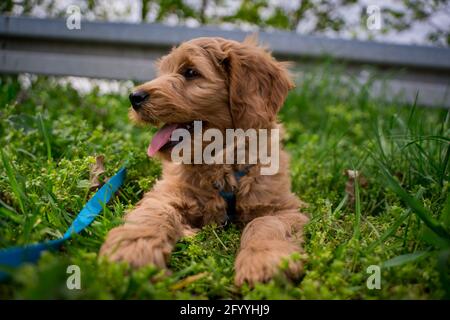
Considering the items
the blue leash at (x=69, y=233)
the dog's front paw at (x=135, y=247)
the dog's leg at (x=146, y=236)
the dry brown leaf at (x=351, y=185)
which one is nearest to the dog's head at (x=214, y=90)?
the blue leash at (x=69, y=233)

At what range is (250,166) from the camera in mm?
2678

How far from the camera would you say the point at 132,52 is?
16.5 feet

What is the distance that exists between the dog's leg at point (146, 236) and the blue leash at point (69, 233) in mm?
194

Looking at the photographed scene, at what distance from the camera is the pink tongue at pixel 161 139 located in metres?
2.64

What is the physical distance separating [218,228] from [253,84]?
0.99 m

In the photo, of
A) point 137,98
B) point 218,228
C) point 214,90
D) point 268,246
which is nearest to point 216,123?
point 214,90

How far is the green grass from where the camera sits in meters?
1.64

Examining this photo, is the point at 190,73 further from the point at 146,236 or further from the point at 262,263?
the point at 262,263

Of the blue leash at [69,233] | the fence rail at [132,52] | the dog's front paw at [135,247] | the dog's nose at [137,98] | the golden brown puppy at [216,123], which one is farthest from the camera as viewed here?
the fence rail at [132,52]

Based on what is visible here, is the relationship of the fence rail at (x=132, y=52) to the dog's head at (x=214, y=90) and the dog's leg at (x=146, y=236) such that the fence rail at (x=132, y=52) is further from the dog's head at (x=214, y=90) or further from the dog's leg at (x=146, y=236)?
the dog's leg at (x=146, y=236)

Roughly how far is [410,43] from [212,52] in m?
3.33

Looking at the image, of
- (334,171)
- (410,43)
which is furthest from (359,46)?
(334,171)
